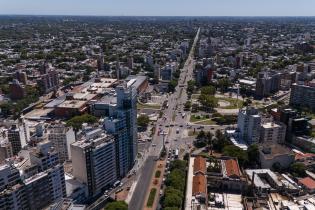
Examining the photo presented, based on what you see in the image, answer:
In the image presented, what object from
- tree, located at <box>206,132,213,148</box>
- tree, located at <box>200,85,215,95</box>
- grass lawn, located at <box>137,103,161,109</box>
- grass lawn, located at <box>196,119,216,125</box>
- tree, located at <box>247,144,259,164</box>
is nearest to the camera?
tree, located at <box>247,144,259,164</box>

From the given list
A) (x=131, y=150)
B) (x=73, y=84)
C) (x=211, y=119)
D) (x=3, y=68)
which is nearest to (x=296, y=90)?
(x=211, y=119)

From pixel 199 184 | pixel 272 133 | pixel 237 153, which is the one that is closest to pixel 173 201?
pixel 199 184

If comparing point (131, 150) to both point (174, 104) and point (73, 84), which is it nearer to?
point (174, 104)

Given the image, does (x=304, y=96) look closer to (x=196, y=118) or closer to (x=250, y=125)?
(x=196, y=118)

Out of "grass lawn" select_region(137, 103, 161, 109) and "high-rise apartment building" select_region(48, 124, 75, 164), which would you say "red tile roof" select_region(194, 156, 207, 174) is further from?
"grass lawn" select_region(137, 103, 161, 109)

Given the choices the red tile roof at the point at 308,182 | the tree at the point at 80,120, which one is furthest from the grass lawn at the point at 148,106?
the red tile roof at the point at 308,182

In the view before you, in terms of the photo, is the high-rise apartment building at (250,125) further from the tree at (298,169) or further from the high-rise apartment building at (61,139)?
the high-rise apartment building at (61,139)

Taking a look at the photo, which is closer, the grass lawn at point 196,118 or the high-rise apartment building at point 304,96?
the grass lawn at point 196,118

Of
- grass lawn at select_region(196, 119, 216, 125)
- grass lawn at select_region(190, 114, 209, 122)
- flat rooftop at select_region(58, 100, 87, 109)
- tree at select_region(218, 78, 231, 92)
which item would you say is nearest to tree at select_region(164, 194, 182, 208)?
grass lawn at select_region(196, 119, 216, 125)
